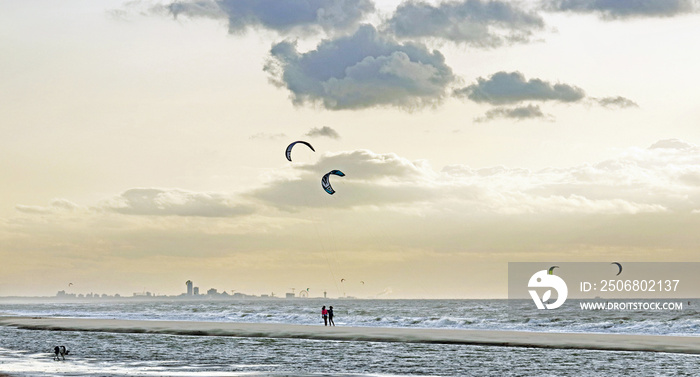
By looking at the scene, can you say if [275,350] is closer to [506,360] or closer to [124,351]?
[124,351]

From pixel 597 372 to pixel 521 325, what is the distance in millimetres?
31032

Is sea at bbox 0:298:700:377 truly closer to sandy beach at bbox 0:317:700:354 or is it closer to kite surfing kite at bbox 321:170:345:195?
sandy beach at bbox 0:317:700:354

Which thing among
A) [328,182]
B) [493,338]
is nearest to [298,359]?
[493,338]

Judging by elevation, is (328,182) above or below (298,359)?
above

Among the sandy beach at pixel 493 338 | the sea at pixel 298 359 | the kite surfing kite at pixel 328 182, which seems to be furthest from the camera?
the kite surfing kite at pixel 328 182

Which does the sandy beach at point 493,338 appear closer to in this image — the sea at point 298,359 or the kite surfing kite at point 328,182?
the sea at point 298,359

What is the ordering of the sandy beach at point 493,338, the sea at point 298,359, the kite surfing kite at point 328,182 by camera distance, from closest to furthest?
the sea at point 298,359, the sandy beach at point 493,338, the kite surfing kite at point 328,182

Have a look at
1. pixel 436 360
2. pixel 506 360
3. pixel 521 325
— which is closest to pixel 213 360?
pixel 436 360

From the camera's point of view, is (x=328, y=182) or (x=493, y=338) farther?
(x=328, y=182)

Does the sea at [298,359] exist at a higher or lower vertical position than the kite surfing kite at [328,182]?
lower

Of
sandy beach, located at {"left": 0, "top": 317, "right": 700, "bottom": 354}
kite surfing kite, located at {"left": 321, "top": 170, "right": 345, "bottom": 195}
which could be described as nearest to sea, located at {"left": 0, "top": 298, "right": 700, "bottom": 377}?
sandy beach, located at {"left": 0, "top": 317, "right": 700, "bottom": 354}

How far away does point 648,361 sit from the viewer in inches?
1174

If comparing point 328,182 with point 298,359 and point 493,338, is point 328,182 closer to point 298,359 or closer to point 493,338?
point 493,338

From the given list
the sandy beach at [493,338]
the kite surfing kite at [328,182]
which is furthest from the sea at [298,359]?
the kite surfing kite at [328,182]
